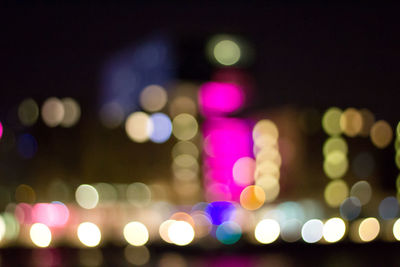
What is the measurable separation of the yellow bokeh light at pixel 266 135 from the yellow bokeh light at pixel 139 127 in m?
3.80

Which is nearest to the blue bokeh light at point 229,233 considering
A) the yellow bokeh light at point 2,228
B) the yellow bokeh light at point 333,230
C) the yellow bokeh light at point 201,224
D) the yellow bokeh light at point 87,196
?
the yellow bokeh light at point 201,224

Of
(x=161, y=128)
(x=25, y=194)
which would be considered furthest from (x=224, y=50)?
(x=25, y=194)

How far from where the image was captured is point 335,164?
73.5 ft

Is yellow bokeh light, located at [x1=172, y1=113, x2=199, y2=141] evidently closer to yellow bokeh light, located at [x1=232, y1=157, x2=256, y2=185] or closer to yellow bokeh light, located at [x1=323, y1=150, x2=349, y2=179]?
yellow bokeh light, located at [x1=232, y1=157, x2=256, y2=185]

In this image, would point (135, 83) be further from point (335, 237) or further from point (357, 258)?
point (357, 258)

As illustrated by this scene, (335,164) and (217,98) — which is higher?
(217,98)

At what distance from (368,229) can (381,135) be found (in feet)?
31.3

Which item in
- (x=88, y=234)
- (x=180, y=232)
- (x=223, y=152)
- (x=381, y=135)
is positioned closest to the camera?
(x=180, y=232)

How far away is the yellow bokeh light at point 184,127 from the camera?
73.0 feet

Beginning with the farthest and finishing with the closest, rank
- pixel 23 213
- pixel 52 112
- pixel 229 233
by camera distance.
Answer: pixel 52 112 < pixel 23 213 < pixel 229 233

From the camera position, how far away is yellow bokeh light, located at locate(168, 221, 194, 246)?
9.94m

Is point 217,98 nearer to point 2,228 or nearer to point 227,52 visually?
point 227,52

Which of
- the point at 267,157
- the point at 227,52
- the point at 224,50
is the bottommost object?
the point at 267,157

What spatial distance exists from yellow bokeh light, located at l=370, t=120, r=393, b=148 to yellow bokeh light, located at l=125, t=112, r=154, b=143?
292 inches
